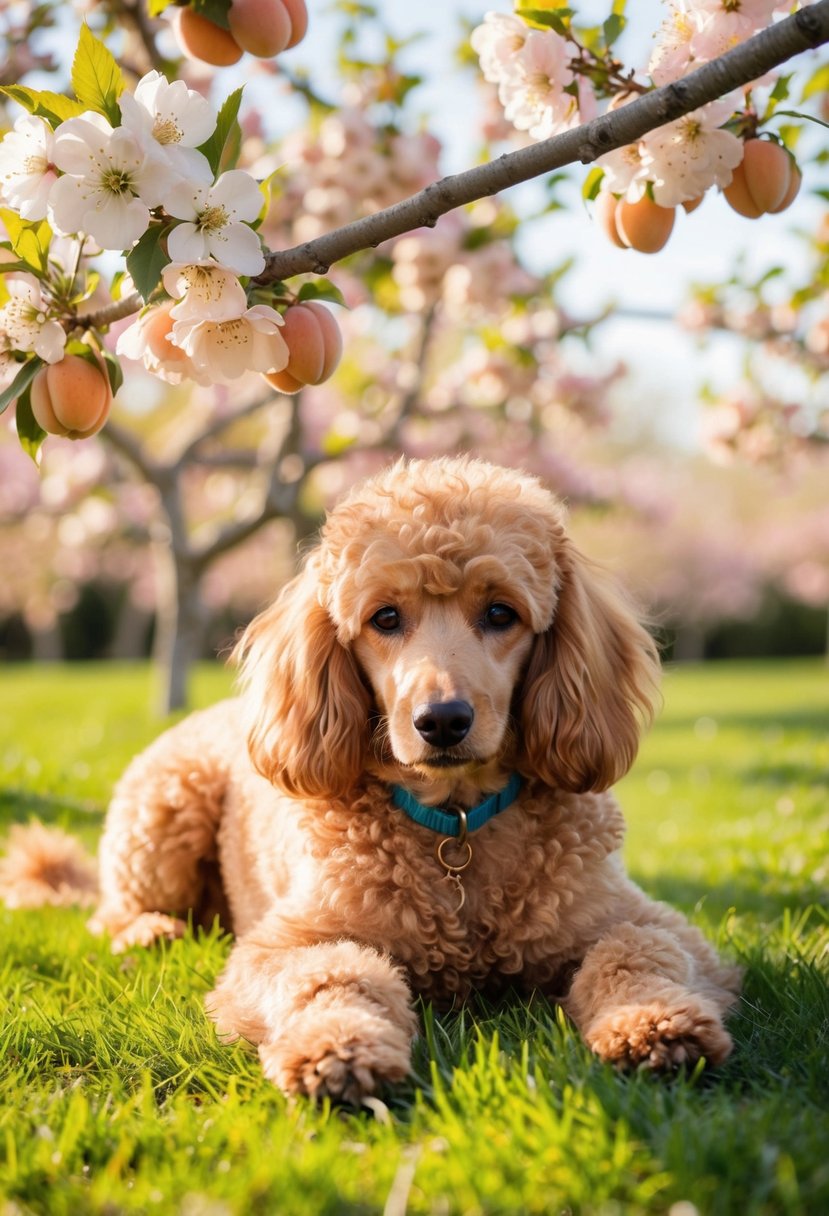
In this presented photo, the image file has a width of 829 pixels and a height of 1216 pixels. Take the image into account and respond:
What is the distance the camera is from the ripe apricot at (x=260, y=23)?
2.44 m

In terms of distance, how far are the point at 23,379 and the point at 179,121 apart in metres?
0.61

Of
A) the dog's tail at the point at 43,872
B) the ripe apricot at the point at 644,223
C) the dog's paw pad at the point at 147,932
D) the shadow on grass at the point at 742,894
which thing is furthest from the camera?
the dog's tail at the point at 43,872

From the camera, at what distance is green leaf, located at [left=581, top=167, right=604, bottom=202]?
2.59m

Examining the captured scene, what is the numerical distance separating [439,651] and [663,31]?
140 centimetres

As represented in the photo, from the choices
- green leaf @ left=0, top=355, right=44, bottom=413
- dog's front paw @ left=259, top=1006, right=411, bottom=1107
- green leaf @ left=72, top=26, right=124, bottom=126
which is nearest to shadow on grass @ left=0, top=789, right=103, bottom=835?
green leaf @ left=0, top=355, right=44, bottom=413

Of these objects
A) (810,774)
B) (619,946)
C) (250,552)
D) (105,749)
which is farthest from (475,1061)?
(250,552)

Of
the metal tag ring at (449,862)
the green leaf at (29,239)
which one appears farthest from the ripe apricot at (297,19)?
the metal tag ring at (449,862)

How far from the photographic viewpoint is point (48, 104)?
6.82ft

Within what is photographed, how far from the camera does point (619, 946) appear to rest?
2.39 meters

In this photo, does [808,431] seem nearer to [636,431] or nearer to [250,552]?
[250,552]

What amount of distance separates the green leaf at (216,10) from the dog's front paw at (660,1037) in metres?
2.21

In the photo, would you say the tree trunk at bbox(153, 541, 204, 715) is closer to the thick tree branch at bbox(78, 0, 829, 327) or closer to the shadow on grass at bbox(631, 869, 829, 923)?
the shadow on grass at bbox(631, 869, 829, 923)

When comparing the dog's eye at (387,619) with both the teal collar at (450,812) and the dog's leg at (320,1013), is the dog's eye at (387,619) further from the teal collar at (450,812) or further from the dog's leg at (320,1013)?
the dog's leg at (320,1013)

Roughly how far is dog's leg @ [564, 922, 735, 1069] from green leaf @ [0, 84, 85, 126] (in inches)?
75.8
